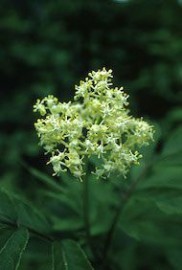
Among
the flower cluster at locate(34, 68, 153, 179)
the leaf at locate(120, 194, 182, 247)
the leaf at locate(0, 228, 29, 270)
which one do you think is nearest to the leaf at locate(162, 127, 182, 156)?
the leaf at locate(120, 194, 182, 247)

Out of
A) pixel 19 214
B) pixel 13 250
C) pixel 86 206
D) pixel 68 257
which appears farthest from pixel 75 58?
pixel 13 250

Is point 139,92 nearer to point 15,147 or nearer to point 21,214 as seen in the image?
point 15,147

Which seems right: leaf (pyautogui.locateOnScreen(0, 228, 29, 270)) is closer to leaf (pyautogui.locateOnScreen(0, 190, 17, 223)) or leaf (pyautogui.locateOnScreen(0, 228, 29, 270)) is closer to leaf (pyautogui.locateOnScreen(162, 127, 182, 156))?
leaf (pyautogui.locateOnScreen(0, 190, 17, 223))

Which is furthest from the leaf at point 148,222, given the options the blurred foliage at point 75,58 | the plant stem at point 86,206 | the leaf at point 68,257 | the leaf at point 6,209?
the blurred foliage at point 75,58

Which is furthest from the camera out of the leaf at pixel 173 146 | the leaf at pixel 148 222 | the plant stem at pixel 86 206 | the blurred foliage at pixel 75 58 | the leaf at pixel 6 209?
the blurred foliage at pixel 75 58

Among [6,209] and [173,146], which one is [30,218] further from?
[173,146]

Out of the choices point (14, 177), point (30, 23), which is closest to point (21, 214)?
point (14, 177)

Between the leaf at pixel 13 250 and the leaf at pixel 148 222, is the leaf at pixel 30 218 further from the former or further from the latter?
the leaf at pixel 148 222
